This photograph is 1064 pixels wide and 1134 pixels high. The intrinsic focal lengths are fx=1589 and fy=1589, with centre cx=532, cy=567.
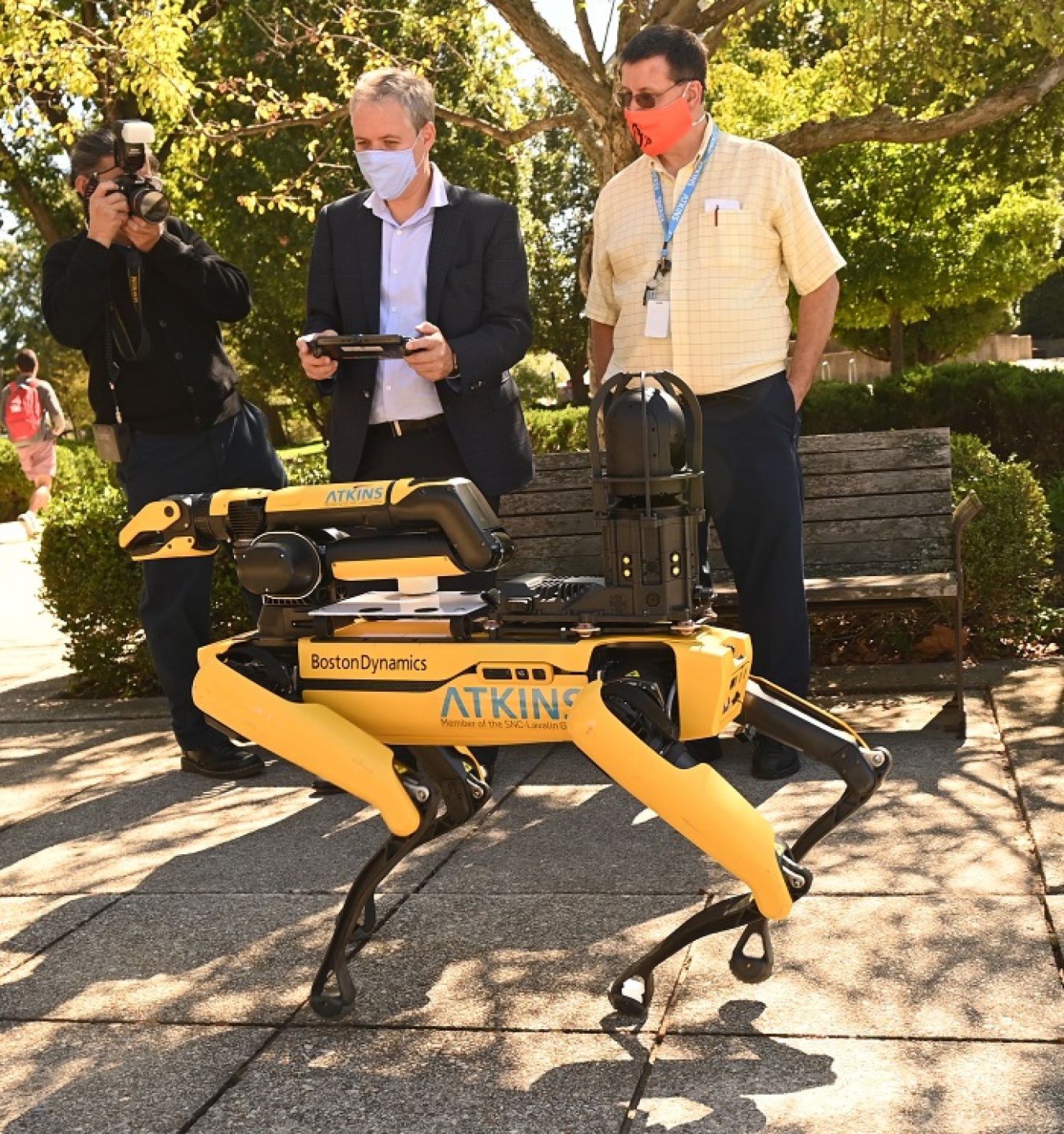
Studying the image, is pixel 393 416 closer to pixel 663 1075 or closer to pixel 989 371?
pixel 663 1075

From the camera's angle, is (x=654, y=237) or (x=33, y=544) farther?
Result: (x=33, y=544)

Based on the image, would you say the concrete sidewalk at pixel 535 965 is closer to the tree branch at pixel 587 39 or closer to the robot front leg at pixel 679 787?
the robot front leg at pixel 679 787

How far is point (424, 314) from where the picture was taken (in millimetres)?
5043

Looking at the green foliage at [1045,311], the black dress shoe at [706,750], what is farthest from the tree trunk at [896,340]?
the green foliage at [1045,311]

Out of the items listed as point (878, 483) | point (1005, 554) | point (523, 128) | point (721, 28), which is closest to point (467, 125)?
point (523, 128)

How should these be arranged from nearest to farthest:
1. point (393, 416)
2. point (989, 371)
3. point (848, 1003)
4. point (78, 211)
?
point (848, 1003) → point (393, 416) → point (989, 371) → point (78, 211)

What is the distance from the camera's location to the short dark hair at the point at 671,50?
466 cm

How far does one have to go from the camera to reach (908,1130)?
2.86 m

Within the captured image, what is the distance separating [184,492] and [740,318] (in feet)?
6.76

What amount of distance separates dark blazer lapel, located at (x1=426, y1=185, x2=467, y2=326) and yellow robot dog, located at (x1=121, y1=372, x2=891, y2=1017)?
175 cm

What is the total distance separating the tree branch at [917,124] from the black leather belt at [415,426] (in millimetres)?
4498

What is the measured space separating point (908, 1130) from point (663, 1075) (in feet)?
1.65

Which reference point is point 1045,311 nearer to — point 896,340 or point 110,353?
point 896,340

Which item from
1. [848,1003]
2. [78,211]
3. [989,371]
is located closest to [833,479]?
[848,1003]
